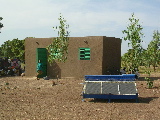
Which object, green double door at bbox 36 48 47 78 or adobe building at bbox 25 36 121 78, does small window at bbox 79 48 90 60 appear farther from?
green double door at bbox 36 48 47 78

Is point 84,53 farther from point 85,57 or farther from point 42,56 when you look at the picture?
point 42,56

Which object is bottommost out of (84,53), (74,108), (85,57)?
(74,108)

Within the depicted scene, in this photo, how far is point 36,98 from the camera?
13.1m

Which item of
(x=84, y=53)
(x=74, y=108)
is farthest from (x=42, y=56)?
(x=74, y=108)

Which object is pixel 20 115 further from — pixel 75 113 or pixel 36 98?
pixel 36 98

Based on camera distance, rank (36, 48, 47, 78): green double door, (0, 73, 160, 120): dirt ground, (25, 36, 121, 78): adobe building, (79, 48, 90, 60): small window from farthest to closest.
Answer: (36, 48, 47, 78): green double door → (79, 48, 90, 60): small window → (25, 36, 121, 78): adobe building → (0, 73, 160, 120): dirt ground

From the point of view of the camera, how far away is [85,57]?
22.1 metres

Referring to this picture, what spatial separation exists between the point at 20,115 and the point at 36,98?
3.77 metres

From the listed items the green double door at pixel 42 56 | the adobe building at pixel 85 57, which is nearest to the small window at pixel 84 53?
the adobe building at pixel 85 57

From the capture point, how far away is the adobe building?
71.3 feet

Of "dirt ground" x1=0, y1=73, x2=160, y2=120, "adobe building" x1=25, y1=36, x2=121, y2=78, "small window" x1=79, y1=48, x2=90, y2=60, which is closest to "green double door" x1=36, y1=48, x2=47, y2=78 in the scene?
"adobe building" x1=25, y1=36, x2=121, y2=78

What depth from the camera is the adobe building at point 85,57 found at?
71.3 ft

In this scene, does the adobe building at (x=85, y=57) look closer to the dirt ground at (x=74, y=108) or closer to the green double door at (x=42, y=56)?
the green double door at (x=42, y=56)

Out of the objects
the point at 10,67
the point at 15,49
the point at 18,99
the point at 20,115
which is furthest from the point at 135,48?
the point at 15,49
